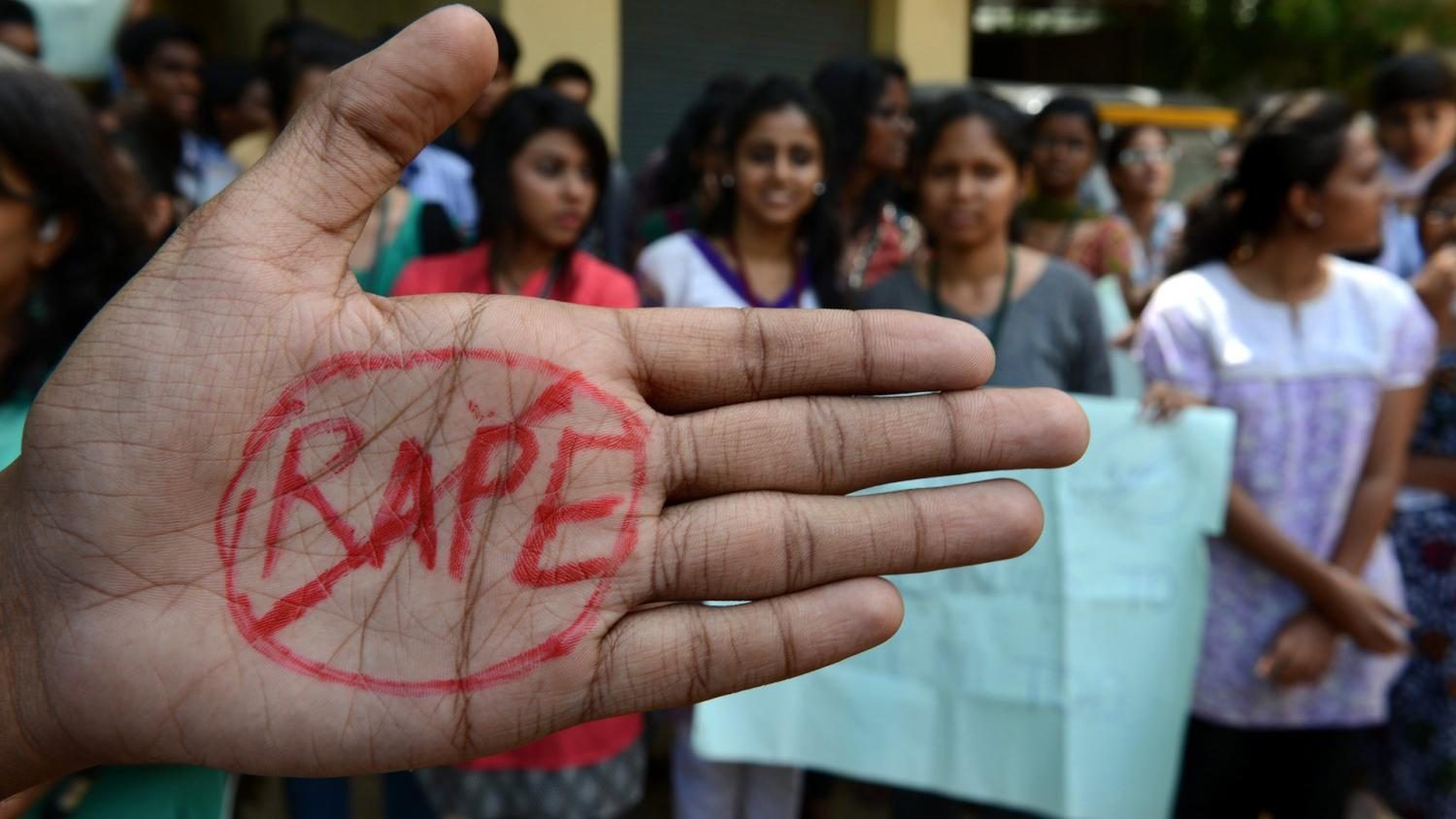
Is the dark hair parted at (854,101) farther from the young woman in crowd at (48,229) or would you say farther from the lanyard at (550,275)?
the young woman in crowd at (48,229)

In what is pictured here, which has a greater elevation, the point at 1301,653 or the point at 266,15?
the point at 266,15

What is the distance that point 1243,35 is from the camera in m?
13.1

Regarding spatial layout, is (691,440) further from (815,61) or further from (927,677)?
(815,61)

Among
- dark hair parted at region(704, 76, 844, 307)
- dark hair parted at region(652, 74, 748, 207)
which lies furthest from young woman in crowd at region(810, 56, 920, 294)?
dark hair parted at region(704, 76, 844, 307)

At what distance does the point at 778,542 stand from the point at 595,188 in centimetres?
177

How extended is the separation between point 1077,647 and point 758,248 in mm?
1240

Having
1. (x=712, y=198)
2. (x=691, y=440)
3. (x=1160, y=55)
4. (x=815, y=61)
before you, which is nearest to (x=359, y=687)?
(x=691, y=440)

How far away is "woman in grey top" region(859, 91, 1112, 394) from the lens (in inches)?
96.8

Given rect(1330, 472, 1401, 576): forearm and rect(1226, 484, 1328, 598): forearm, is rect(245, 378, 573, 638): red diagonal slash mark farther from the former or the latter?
rect(1330, 472, 1401, 576): forearm

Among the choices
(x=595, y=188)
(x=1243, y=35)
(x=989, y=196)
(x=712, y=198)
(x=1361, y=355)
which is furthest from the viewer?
(x=1243, y=35)

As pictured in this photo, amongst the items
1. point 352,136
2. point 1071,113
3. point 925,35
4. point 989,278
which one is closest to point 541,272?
point 989,278

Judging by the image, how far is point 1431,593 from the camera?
2.53 m

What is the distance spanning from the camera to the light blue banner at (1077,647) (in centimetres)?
222

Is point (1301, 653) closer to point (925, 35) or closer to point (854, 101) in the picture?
point (854, 101)
